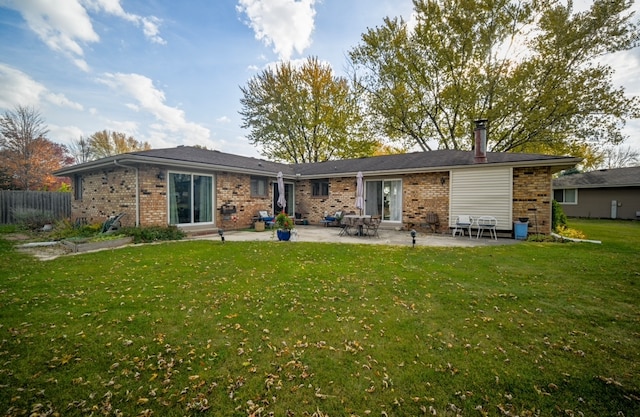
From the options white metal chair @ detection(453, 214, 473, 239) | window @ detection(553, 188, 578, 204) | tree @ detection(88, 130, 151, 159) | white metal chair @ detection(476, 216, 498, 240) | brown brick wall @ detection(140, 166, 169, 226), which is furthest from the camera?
tree @ detection(88, 130, 151, 159)

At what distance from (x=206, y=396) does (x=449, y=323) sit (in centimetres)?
272

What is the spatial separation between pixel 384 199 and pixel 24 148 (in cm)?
2544

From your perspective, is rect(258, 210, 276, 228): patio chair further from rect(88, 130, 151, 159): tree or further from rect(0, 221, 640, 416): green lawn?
rect(88, 130, 151, 159): tree

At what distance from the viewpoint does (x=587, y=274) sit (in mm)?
5141

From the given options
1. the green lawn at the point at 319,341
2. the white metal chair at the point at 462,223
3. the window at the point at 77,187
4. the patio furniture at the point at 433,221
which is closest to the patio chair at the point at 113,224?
the green lawn at the point at 319,341

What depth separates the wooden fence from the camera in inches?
510

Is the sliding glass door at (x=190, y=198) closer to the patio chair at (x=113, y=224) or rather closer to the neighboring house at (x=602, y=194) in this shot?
the patio chair at (x=113, y=224)

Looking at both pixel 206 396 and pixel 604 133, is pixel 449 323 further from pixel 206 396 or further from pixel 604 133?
pixel 604 133

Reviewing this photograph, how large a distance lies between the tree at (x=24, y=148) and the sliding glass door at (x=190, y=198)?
1532 centimetres

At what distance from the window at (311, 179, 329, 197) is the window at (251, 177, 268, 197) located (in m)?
2.81

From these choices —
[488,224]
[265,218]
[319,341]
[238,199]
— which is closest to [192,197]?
[238,199]

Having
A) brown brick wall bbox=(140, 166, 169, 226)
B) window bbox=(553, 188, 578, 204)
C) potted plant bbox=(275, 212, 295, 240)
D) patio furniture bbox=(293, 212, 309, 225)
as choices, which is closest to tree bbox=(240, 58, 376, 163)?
patio furniture bbox=(293, 212, 309, 225)

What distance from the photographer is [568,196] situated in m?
21.1

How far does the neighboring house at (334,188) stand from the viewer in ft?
31.1
